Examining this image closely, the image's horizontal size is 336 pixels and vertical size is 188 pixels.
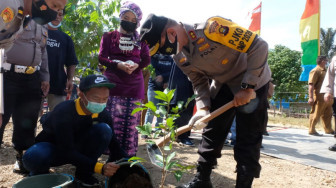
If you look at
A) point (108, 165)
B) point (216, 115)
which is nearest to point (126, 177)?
point (108, 165)

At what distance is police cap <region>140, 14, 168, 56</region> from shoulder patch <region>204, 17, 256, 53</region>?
0.33 m

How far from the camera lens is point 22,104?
247 cm

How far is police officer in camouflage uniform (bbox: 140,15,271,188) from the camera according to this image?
182cm

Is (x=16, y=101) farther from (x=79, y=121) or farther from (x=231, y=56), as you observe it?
(x=231, y=56)

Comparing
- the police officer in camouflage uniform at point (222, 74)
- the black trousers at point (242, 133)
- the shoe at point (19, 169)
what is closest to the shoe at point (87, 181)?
the shoe at point (19, 169)

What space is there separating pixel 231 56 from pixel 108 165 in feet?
4.14

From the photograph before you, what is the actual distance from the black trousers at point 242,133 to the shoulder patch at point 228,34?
468 mm

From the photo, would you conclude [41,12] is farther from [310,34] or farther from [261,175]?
[310,34]

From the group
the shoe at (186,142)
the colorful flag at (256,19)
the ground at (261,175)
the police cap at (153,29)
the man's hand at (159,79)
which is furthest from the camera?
the colorful flag at (256,19)

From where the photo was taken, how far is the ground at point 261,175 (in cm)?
245

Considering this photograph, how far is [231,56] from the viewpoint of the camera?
2008 mm

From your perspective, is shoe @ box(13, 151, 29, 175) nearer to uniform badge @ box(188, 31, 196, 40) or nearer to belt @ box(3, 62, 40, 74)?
belt @ box(3, 62, 40, 74)

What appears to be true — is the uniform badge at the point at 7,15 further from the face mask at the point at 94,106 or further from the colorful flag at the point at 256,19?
the colorful flag at the point at 256,19

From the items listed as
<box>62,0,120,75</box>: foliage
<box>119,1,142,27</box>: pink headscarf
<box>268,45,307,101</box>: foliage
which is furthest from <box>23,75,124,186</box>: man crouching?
<box>268,45,307,101</box>: foliage
